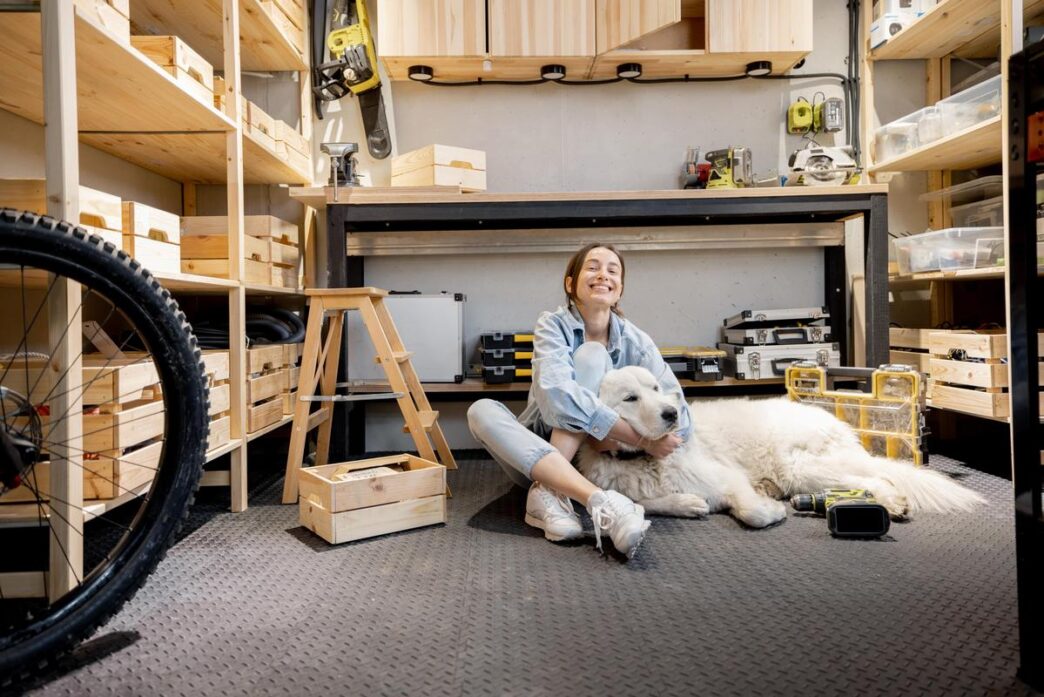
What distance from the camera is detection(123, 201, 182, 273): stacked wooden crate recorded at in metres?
1.68

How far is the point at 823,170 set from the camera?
291cm

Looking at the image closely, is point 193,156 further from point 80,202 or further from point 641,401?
point 641,401

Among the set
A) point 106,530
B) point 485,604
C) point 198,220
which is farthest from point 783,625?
point 198,220

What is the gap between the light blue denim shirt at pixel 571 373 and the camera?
1.92 meters

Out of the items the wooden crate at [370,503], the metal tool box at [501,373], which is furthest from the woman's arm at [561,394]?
the metal tool box at [501,373]

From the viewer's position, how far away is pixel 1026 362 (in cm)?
102

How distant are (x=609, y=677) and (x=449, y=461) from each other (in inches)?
64.7

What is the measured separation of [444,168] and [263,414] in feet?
4.12

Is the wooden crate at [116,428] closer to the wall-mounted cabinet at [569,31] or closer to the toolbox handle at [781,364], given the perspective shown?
the wall-mounted cabinet at [569,31]

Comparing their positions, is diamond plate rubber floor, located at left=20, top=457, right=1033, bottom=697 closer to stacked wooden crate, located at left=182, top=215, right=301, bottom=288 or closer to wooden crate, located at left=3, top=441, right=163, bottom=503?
wooden crate, located at left=3, top=441, right=163, bottom=503

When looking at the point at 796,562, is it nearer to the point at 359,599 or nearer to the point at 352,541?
the point at 359,599

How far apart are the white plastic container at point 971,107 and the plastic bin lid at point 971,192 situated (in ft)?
0.95

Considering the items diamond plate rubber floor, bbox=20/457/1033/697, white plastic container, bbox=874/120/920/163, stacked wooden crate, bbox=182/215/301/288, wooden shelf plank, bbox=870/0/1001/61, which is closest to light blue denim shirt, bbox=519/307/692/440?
diamond plate rubber floor, bbox=20/457/1033/697

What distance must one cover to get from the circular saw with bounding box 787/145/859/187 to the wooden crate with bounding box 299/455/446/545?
2118 millimetres
